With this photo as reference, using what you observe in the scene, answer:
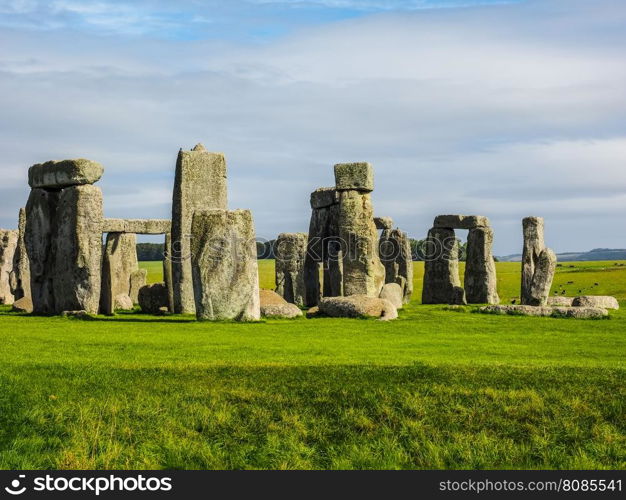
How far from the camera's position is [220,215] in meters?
20.1

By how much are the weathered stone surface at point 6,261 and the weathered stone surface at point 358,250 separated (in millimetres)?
13641

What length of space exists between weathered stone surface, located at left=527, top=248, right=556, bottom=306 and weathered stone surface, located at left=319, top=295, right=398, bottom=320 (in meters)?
7.35

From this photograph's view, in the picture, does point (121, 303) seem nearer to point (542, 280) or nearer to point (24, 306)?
point (24, 306)

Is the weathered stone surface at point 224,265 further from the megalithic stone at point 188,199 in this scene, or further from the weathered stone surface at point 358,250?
the weathered stone surface at point 358,250

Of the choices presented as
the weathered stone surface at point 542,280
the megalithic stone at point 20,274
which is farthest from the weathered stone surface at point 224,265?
the megalithic stone at point 20,274

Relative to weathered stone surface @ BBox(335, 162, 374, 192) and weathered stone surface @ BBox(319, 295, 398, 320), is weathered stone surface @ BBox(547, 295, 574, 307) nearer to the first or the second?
weathered stone surface @ BBox(335, 162, 374, 192)

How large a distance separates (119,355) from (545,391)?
6662mm

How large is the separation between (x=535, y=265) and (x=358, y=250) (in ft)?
21.2

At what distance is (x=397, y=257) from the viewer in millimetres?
35719

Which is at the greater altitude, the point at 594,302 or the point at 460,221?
the point at 460,221

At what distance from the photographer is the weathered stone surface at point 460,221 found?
111 ft

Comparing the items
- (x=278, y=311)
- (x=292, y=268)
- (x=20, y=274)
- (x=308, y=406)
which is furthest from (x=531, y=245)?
(x=308, y=406)

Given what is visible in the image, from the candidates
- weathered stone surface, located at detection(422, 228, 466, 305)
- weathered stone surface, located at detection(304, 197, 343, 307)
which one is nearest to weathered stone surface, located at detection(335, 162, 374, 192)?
weathered stone surface, located at detection(304, 197, 343, 307)
